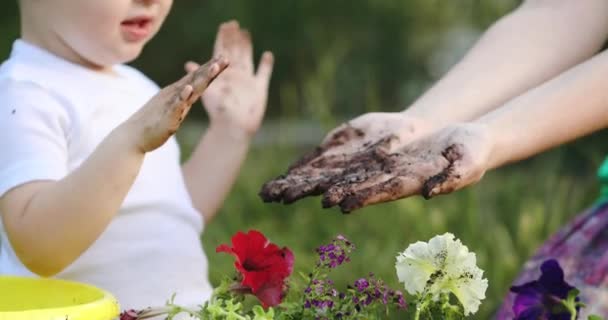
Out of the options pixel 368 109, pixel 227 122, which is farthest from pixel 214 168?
pixel 368 109

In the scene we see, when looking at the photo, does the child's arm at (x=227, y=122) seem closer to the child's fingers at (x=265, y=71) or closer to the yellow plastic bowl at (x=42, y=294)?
the child's fingers at (x=265, y=71)

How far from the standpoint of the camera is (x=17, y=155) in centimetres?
195

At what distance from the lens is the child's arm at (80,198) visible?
5.64ft

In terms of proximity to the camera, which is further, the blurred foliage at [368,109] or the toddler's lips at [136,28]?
the blurred foliage at [368,109]

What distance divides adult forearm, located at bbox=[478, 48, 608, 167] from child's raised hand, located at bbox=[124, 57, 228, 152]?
0.43 metres

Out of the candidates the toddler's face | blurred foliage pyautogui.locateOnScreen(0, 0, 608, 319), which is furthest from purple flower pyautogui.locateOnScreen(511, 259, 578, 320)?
blurred foliage pyautogui.locateOnScreen(0, 0, 608, 319)

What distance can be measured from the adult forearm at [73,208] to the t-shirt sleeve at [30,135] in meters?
0.03

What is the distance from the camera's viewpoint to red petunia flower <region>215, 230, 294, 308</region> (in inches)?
61.7

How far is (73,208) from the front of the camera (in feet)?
5.98

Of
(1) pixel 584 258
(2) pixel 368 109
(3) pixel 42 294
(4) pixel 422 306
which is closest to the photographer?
(4) pixel 422 306

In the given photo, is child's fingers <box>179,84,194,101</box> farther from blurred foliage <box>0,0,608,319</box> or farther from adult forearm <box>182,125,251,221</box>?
blurred foliage <box>0,0,608,319</box>

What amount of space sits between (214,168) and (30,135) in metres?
0.64

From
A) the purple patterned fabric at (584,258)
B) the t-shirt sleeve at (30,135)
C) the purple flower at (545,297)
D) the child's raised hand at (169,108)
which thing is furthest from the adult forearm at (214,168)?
the purple flower at (545,297)

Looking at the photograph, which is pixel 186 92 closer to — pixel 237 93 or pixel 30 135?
pixel 30 135
